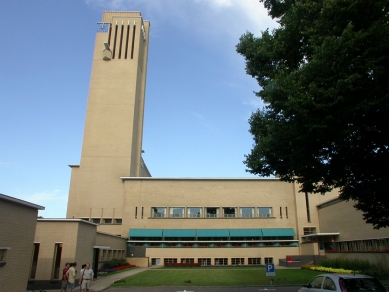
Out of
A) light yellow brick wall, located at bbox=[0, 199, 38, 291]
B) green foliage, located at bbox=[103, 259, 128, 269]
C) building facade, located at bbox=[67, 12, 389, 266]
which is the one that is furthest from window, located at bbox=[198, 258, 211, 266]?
light yellow brick wall, located at bbox=[0, 199, 38, 291]

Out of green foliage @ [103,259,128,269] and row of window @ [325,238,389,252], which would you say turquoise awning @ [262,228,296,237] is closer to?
row of window @ [325,238,389,252]

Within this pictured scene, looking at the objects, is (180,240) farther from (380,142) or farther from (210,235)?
(380,142)

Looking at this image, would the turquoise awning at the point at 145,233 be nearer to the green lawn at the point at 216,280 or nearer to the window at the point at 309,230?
the green lawn at the point at 216,280

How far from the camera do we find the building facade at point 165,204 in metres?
44.3

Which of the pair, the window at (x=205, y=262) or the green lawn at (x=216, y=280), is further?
the window at (x=205, y=262)

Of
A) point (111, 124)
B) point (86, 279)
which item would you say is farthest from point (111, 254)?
point (111, 124)

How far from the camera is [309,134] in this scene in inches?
466

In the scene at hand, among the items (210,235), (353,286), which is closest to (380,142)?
(353,286)

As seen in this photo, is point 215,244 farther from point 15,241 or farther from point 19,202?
point 19,202

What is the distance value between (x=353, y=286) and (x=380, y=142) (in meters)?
5.86

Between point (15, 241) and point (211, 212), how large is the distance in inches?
1359

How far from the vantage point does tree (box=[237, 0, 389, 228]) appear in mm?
10797

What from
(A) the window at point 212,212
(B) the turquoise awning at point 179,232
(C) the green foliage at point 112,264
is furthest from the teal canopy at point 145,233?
(C) the green foliage at point 112,264

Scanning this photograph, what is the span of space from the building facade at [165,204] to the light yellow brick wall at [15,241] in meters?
28.0
